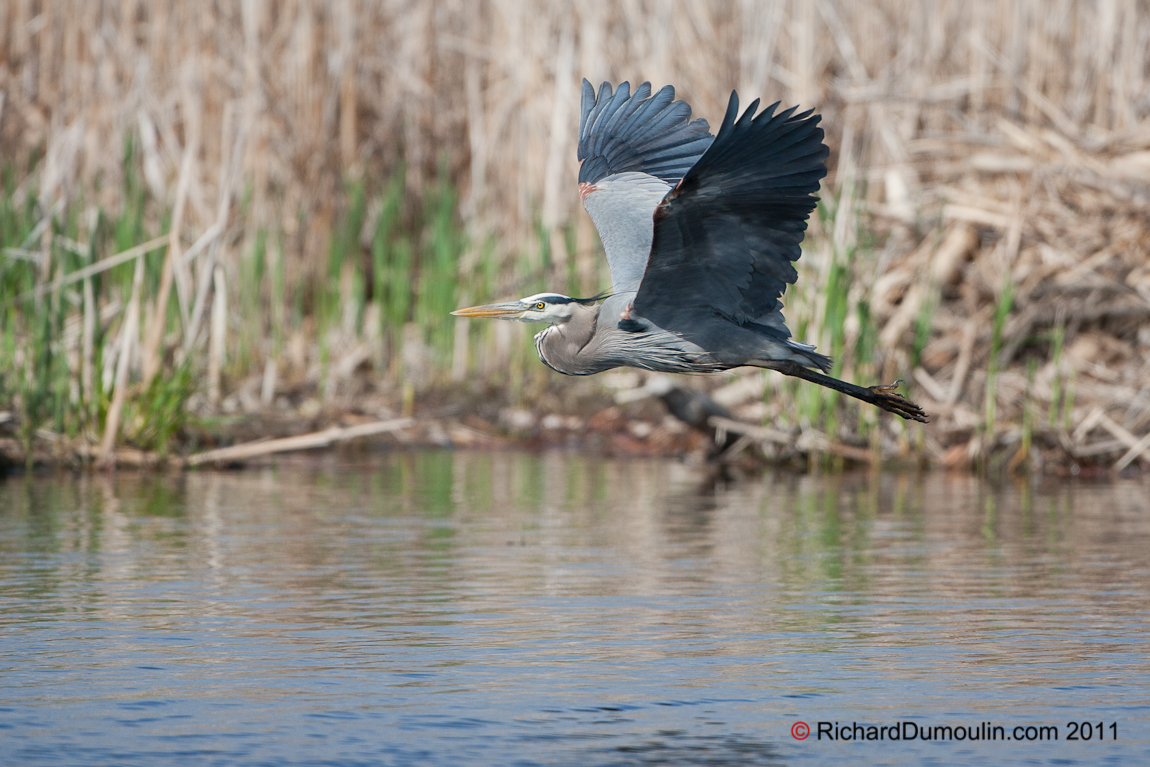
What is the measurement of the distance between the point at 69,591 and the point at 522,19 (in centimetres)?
697

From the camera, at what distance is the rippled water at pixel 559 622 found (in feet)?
12.5

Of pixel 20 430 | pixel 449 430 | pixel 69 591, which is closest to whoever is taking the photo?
pixel 69 591

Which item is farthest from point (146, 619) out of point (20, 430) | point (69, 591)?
point (20, 430)

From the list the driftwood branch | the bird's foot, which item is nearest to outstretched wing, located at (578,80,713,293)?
the bird's foot

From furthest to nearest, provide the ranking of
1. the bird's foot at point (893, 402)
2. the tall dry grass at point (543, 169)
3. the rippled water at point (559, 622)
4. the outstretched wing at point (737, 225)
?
the tall dry grass at point (543, 169), the bird's foot at point (893, 402), the outstretched wing at point (737, 225), the rippled water at point (559, 622)

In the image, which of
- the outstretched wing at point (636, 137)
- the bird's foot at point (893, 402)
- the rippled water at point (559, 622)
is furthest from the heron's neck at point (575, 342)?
the bird's foot at point (893, 402)

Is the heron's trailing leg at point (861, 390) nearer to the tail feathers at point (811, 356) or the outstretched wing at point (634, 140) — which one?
the tail feathers at point (811, 356)

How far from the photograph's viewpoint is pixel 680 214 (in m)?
4.82

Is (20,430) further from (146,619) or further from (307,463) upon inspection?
(146,619)

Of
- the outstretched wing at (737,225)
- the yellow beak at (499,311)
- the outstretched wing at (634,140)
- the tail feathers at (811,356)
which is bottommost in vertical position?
the tail feathers at (811,356)

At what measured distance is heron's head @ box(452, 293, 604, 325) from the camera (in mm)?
5766

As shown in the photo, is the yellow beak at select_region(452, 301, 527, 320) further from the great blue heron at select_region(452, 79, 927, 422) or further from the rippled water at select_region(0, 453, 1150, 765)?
the rippled water at select_region(0, 453, 1150, 765)

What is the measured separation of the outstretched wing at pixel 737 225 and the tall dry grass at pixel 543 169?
143 inches

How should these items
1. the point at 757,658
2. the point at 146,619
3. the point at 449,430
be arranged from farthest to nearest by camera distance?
the point at 449,430
the point at 146,619
the point at 757,658
